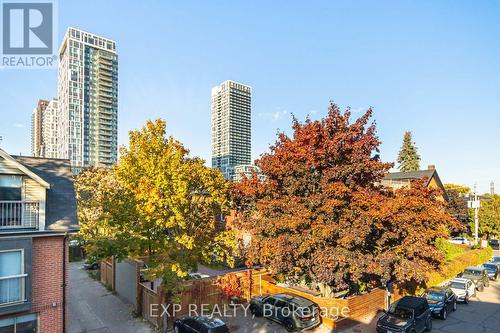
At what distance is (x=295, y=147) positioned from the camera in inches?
716

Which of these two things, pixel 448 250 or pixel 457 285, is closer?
pixel 457 285

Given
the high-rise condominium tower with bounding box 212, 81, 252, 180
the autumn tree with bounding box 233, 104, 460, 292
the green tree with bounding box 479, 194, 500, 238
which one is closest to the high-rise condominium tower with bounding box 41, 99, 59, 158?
the high-rise condominium tower with bounding box 212, 81, 252, 180

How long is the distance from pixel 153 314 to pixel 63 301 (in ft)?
16.5

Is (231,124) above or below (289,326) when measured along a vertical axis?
above

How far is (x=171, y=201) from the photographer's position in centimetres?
1466

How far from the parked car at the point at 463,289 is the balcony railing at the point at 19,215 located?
1017 inches

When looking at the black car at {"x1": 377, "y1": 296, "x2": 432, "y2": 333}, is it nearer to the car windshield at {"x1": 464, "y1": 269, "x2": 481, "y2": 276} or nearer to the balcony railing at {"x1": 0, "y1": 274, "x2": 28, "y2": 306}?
the car windshield at {"x1": 464, "y1": 269, "x2": 481, "y2": 276}

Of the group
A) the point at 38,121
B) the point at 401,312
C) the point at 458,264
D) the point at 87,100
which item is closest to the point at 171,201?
the point at 401,312

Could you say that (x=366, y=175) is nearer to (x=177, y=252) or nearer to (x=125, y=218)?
(x=177, y=252)

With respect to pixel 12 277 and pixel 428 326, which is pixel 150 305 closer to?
pixel 12 277

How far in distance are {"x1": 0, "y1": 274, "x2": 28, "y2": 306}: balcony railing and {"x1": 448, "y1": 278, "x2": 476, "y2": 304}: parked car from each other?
25510 mm

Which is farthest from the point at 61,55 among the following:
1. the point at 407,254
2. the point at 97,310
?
the point at 407,254

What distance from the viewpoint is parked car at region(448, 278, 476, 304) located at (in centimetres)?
2211

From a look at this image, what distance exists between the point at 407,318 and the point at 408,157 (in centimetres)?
5981
